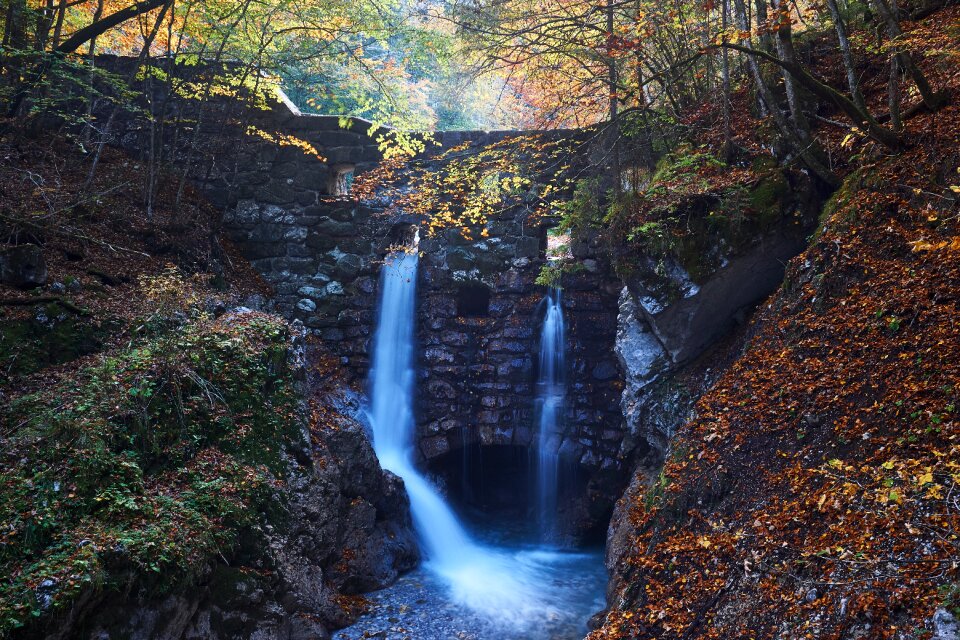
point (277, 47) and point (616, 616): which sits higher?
point (277, 47)

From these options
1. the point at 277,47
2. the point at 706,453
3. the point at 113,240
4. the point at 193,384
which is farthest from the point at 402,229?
the point at 706,453

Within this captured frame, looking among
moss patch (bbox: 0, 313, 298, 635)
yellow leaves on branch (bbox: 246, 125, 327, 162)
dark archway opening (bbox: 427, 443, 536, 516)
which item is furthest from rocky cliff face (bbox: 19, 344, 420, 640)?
yellow leaves on branch (bbox: 246, 125, 327, 162)

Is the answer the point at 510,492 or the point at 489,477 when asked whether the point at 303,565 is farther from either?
the point at 510,492

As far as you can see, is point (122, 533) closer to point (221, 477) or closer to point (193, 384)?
point (221, 477)

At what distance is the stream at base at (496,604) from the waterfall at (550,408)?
91cm

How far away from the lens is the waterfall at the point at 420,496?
20.1ft

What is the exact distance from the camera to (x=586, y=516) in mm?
8102

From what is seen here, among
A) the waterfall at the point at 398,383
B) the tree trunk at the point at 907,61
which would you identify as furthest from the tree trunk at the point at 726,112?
the waterfall at the point at 398,383

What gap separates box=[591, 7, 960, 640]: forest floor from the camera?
2.77 m

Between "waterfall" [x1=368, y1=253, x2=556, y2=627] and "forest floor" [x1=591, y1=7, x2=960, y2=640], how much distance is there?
6.23 feet

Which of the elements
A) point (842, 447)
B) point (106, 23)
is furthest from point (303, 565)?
point (106, 23)

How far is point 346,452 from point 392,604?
64.9 inches

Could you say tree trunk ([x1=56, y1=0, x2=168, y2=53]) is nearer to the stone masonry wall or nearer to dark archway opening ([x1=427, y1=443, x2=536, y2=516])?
the stone masonry wall

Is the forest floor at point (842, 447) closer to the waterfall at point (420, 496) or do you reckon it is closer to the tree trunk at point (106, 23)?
the waterfall at point (420, 496)
